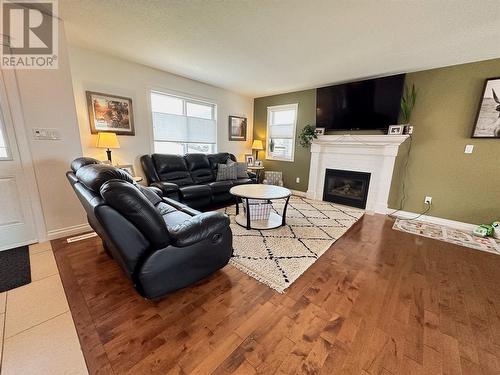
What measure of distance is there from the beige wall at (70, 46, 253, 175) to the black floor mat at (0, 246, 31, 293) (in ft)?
4.87

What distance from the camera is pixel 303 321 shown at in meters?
1.37

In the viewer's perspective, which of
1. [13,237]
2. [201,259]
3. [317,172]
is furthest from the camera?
[317,172]

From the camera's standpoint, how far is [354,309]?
1.49 metres

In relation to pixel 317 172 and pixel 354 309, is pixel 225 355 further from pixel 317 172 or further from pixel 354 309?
pixel 317 172

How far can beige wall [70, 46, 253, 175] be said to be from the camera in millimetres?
2805

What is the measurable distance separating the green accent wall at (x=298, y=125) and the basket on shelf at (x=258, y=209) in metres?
2.24

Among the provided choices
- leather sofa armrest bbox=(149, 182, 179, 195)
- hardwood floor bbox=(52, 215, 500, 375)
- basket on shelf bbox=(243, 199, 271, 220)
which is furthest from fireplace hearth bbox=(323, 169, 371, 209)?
leather sofa armrest bbox=(149, 182, 179, 195)

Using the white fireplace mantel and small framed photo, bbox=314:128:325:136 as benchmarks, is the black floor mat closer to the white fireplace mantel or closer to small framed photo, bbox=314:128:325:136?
the white fireplace mantel

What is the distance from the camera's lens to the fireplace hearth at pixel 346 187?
391 cm

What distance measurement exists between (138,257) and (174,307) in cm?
48

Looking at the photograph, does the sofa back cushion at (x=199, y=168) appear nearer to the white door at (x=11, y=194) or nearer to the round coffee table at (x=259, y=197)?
the round coffee table at (x=259, y=197)

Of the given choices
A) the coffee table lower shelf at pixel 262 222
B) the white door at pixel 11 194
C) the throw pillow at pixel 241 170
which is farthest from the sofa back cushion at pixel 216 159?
the white door at pixel 11 194

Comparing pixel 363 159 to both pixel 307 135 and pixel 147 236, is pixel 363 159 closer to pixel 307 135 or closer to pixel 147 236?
pixel 307 135

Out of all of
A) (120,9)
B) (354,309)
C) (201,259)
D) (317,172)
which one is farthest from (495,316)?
(120,9)
